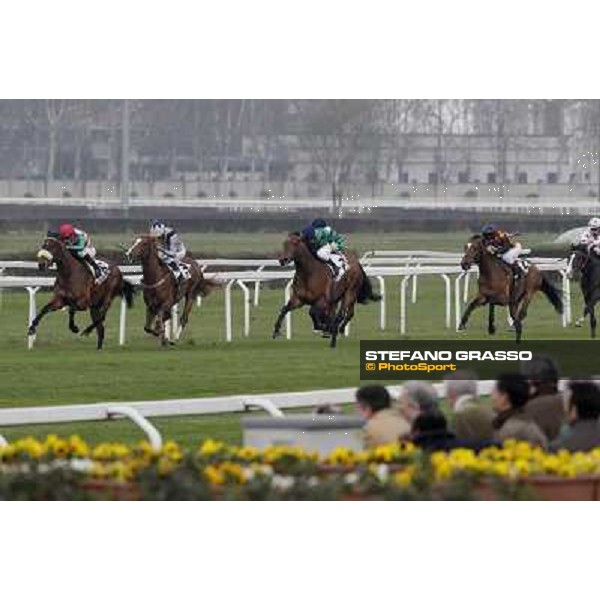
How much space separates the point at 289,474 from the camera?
7020mm

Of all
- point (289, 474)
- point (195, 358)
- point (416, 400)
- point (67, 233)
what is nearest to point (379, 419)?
point (416, 400)

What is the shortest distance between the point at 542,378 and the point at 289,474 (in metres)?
2.34

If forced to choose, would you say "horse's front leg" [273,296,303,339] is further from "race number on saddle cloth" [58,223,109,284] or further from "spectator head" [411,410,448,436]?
"spectator head" [411,410,448,436]

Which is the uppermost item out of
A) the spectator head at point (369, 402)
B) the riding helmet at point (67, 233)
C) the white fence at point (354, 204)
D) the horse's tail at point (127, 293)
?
the white fence at point (354, 204)

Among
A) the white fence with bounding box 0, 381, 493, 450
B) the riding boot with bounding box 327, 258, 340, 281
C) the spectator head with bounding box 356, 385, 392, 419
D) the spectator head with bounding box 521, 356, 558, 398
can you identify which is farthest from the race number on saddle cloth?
the spectator head with bounding box 356, 385, 392, 419

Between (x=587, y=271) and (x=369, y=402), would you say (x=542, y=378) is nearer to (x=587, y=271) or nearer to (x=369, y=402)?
Answer: (x=369, y=402)

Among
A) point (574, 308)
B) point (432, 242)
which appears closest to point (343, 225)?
Answer: point (432, 242)

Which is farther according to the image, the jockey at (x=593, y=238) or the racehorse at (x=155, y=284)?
the jockey at (x=593, y=238)

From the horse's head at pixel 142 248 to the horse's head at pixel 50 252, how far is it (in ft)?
1.90

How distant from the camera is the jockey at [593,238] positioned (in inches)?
830

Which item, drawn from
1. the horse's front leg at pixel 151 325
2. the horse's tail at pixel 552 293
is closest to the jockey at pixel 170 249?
the horse's front leg at pixel 151 325

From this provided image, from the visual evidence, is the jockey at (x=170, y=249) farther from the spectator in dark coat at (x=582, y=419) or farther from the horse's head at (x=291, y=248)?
the spectator in dark coat at (x=582, y=419)

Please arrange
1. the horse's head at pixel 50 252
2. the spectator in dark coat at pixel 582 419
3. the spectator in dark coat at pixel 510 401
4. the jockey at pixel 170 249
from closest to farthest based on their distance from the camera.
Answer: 1. the spectator in dark coat at pixel 582 419
2. the spectator in dark coat at pixel 510 401
3. the horse's head at pixel 50 252
4. the jockey at pixel 170 249

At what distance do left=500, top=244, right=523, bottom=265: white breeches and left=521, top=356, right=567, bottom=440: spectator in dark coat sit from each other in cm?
1128
